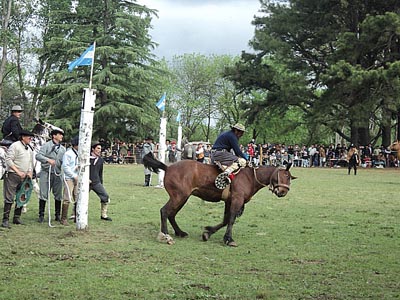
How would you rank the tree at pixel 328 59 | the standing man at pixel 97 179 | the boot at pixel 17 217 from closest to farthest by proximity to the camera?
1. the boot at pixel 17 217
2. the standing man at pixel 97 179
3. the tree at pixel 328 59

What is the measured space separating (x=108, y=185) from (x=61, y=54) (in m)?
30.4

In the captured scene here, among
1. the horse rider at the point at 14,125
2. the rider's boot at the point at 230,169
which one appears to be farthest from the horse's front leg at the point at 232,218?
the horse rider at the point at 14,125

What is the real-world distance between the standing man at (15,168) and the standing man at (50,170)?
0.60 meters

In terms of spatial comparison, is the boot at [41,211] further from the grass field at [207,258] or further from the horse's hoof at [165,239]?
the horse's hoof at [165,239]

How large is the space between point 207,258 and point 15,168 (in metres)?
4.78

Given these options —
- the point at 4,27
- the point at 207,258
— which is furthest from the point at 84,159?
the point at 4,27

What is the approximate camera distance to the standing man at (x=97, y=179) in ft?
42.4

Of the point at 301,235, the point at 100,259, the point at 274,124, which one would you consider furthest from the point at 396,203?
the point at 274,124

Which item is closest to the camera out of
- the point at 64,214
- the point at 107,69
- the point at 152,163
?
the point at 152,163

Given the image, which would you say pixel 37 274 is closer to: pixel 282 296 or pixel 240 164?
pixel 282 296

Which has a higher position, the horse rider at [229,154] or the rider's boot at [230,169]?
the horse rider at [229,154]

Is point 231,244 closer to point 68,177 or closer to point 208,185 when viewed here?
point 208,185

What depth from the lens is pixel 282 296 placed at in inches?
271

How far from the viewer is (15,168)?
37.8ft
